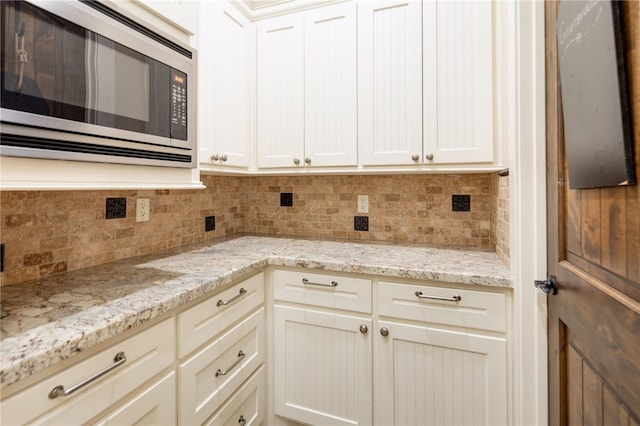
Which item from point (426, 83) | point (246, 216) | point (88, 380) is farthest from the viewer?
point (246, 216)

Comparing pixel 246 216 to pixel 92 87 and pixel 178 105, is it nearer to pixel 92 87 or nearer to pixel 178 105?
pixel 178 105

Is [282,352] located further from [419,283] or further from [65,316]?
[65,316]

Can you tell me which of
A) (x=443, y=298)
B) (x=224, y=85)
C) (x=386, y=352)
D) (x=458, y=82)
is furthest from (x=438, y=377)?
(x=224, y=85)

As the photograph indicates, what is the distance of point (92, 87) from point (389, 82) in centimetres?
131

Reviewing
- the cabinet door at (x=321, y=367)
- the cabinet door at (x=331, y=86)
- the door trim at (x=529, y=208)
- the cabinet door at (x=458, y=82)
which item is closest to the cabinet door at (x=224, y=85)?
the cabinet door at (x=331, y=86)

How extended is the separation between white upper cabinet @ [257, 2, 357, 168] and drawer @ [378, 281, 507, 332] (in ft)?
2.42

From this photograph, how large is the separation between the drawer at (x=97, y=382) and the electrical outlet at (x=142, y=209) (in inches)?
30.4

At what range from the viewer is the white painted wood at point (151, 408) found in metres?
0.89

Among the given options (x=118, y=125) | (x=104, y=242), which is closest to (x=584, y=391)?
(x=118, y=125)

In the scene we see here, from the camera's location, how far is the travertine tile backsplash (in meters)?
1.20

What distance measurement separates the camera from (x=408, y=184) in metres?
2.03

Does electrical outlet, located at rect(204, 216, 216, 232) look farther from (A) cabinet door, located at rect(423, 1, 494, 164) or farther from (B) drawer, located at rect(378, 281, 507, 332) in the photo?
(A) cabinet door, located at rect(423, 1, 494, 164)

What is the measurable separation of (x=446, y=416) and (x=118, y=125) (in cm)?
166

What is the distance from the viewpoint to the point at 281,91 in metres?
1.94
